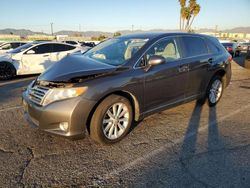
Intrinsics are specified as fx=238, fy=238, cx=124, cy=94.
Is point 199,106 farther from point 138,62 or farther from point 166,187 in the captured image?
point 166,187

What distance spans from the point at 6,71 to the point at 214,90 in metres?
7.43

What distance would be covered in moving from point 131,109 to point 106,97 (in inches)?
21.1

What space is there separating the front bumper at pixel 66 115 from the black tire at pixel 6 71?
651 centimetres

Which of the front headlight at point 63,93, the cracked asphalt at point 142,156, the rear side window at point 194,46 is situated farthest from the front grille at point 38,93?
the rear side window at point 194,46

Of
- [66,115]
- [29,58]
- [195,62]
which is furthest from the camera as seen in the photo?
[29,58]

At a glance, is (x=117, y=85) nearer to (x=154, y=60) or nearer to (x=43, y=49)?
(x=154, y=60)

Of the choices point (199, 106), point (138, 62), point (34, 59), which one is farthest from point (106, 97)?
point (34, 59)

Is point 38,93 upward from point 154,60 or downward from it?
downward

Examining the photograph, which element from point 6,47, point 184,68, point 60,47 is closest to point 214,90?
point 184,68

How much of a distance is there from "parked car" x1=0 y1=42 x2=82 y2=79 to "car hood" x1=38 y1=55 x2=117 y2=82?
5.97 m

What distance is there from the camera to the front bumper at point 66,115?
3.10 m

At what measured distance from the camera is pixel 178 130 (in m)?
4.16

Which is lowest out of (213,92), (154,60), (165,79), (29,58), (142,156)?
(142,156)

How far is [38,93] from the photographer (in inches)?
133
